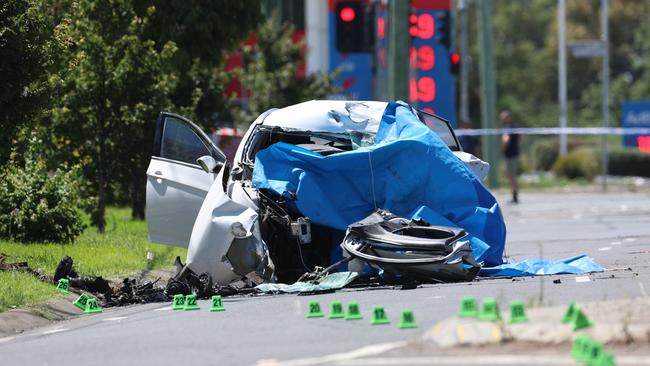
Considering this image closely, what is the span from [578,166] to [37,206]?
24.0m

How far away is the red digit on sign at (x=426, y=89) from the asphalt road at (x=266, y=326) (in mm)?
20681

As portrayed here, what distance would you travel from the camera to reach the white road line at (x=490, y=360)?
6.97 m

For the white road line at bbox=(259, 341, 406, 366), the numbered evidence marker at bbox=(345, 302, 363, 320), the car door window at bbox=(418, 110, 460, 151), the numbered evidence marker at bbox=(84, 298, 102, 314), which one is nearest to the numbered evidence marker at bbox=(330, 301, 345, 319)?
the numbered evidence marker at bbox=(345, 302, 363, 320)

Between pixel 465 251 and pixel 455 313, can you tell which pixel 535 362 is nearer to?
pixel 455 313

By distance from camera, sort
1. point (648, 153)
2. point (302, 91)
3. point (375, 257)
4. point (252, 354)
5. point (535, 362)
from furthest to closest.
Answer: point (648, 153) < point (302, 91) < point (375, 257) < point (252, 354) < point (535, 362)

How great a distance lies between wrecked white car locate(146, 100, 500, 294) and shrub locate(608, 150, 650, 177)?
2520 centimetres

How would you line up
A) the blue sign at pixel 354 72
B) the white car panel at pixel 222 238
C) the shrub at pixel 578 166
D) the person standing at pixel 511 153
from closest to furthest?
the white car panel at pixel 222 238 → the person standing at pixel 511 153 → the shrub at pixel 578 166 → the blue sign at pixel 354 72

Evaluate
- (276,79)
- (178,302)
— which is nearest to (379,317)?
(178,302)

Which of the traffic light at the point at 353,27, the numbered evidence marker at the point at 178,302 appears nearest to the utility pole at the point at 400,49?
the traffic light at the point at 353,27

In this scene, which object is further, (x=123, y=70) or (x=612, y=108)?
(x=612, y=108)

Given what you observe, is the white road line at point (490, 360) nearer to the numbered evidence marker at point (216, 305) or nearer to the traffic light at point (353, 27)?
the numbered evidence marker at point (216, 305)

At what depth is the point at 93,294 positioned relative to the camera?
12.3 meters

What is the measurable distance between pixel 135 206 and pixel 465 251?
900cm

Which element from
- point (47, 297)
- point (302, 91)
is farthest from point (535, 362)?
point (302, 91)
